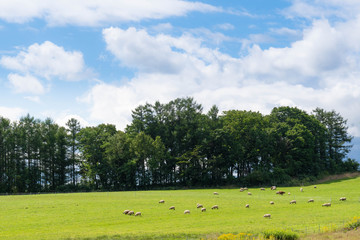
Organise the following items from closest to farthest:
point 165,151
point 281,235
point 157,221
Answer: point 281,235 < point 157,221 < point 165,151

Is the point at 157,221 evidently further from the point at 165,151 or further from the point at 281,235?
the point at 165,151

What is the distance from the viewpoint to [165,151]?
99438mm

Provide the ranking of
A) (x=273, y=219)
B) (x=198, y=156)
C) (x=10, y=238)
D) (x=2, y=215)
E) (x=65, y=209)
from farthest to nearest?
(x=198, y=156) → (x=65, y=209) → (x=2, y=215) → (x=273, y=219) → (x=10, y=238)

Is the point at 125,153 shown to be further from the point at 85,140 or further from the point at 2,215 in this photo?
the point at 2,215

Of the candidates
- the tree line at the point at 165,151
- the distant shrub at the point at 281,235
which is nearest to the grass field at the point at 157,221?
the distant shrub at the point at 281,235

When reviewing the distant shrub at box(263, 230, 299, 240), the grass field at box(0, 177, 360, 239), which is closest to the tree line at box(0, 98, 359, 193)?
the grass field at box(0, 177, 360, 239)

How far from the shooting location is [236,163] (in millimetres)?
102125

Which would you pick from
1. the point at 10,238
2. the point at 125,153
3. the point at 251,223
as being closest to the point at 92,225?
the point at 10,238

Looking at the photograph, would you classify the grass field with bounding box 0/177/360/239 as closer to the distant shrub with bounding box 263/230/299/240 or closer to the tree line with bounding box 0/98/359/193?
the distant shrub with bounding box 263/230/299/240

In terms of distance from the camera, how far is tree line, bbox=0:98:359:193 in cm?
9600

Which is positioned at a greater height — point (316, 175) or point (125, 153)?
point (125, 153)

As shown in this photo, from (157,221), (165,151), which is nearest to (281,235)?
(157,221)

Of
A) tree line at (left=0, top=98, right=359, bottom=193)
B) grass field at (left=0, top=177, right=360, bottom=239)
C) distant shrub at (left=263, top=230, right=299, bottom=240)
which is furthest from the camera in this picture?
tree line at (left=0, top=98, right=359, bottom=193)

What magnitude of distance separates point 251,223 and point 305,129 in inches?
2971
